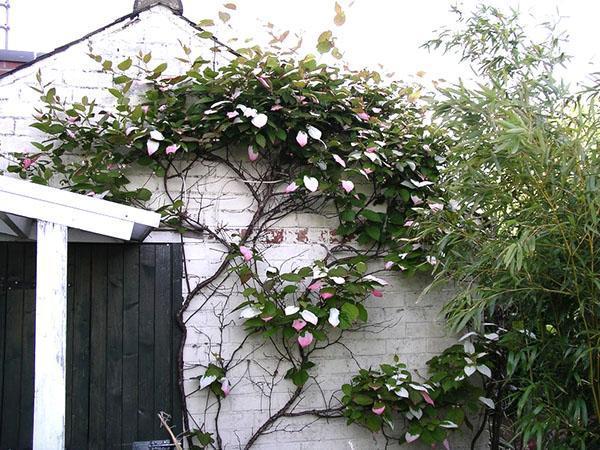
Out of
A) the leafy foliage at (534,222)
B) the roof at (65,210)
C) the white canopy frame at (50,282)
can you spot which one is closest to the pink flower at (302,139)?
the leafy foliage at (534,222)

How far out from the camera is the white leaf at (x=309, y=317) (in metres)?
3.30

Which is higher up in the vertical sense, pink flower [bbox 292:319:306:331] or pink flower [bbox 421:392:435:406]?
pink flower [bbox 292:319:306:331]

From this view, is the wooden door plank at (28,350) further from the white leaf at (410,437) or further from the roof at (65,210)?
the white leaf at (410,437)

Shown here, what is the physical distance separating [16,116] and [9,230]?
72 centimetres

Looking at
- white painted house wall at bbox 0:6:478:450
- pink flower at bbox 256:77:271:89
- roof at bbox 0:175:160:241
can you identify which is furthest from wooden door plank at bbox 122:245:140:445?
pink flower at bbox 256:77:271:89

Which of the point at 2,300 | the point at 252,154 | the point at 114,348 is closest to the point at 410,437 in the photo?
the point at 114,348

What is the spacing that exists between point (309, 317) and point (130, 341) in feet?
3.15

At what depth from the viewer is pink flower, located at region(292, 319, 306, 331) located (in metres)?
3.29

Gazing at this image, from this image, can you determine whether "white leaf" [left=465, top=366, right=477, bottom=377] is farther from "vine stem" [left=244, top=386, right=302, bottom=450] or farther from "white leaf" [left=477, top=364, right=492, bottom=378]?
"vine stem" [left=244, top=386, right=302, bottom=450]

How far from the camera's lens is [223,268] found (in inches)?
137

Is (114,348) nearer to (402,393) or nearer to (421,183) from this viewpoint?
(402,393)

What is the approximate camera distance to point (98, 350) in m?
3.25

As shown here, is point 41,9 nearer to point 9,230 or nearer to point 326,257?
point 9,230

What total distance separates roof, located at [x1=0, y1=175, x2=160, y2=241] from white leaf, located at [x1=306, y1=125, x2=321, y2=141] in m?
1.15
